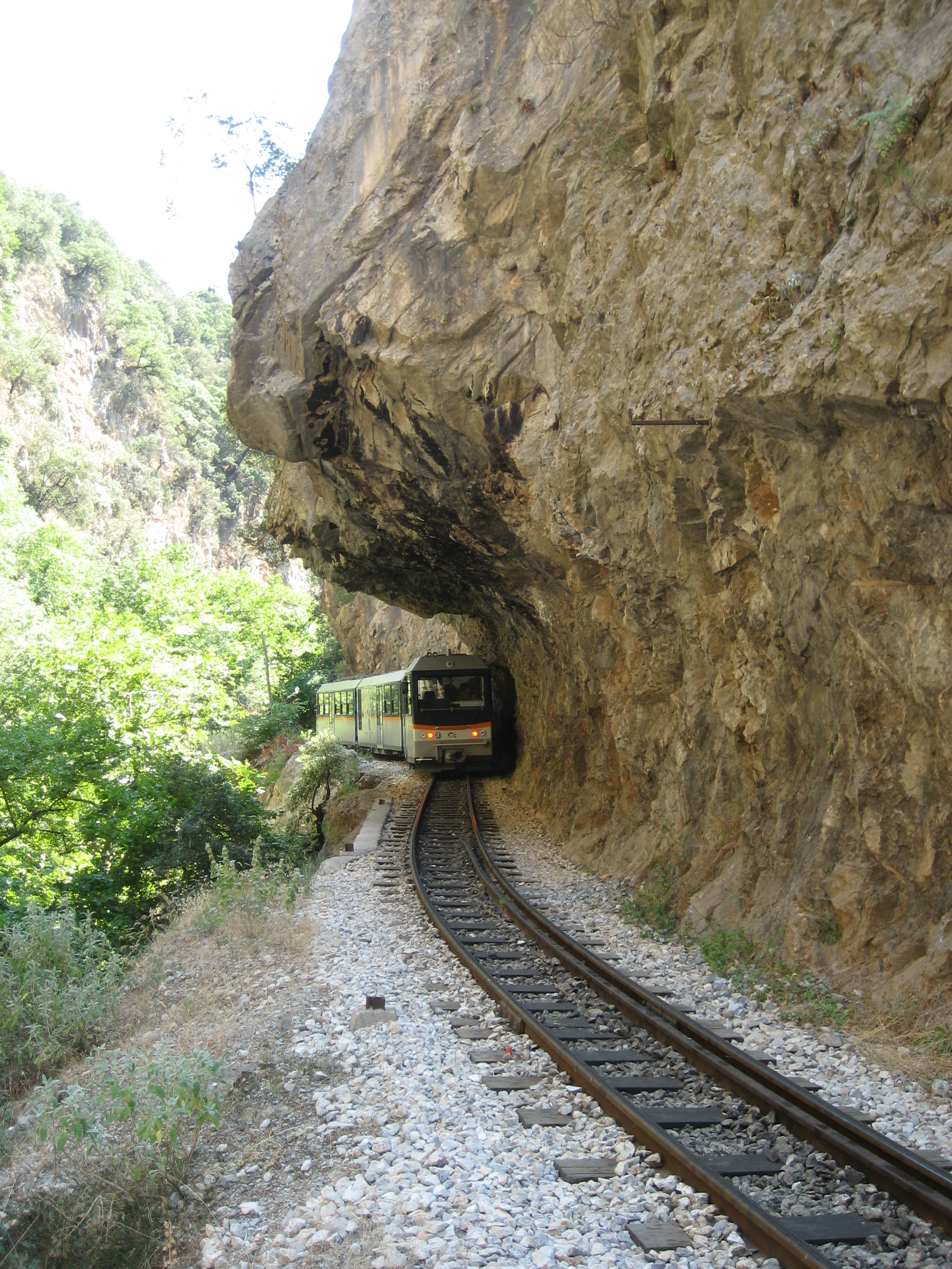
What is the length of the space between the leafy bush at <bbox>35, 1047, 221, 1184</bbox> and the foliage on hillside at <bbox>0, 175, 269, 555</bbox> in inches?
1851

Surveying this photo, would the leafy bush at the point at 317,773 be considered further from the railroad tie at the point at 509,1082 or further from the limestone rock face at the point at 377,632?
the railroad tie at the point at 509,1082

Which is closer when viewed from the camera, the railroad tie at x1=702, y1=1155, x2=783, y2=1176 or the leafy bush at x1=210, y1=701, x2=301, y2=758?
the railroad tie at x1=702, y1=1155, x2=783, y2=1176

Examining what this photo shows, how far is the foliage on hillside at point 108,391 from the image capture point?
180 ft

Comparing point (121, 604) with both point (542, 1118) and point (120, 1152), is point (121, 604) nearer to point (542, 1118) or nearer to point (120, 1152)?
point (120, 1152)

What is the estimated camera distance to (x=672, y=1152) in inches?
175

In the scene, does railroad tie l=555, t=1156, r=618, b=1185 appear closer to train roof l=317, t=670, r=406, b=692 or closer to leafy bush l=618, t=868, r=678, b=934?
leafy bush l=618, t=868, r=678, b=934

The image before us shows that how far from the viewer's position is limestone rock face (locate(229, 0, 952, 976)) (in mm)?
6219

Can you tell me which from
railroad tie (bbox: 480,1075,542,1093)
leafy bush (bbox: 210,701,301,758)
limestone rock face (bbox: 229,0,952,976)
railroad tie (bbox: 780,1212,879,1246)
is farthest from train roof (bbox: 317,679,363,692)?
railroad tie (bbox: 780,1212,879,1246)

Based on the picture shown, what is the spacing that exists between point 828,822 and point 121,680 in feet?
53.9

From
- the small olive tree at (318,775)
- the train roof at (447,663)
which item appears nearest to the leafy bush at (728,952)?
the train roof at (447,663)

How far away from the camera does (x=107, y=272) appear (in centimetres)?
6769

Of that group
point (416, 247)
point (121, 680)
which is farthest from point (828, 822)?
point (121, 680)

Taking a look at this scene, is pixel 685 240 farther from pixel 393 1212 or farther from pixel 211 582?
pixel 211 582

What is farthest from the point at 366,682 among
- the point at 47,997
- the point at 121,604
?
the point at 121,604
